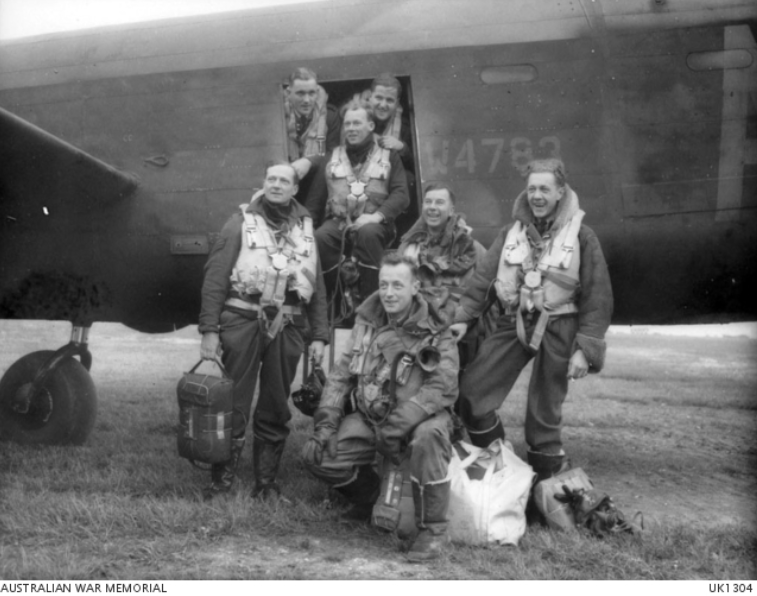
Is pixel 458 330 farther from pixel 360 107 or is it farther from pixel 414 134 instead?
pixel 360 107

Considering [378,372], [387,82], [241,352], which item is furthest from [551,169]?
[241,352]

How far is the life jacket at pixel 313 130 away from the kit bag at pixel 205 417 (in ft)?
5.77

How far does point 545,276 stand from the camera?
163 inches

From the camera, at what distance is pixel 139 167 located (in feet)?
17.9

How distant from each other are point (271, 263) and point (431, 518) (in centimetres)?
171

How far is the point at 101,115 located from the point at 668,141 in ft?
12.8

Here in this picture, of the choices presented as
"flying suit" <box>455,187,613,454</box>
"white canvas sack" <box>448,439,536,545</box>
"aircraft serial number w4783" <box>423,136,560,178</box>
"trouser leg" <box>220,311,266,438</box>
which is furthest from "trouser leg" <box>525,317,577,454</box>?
"trouser leg" <box>220,311,266,438</box>

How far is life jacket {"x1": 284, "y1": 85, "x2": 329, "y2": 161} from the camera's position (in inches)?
202

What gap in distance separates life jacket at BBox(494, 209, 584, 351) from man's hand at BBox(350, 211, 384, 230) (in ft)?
2.83

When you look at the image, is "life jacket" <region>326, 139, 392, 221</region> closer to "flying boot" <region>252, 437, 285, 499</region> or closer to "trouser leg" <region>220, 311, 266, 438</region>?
"trouser leg" <region>220, 311, 266, 438</region>
